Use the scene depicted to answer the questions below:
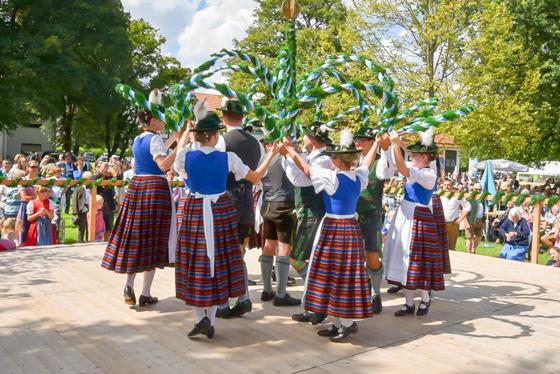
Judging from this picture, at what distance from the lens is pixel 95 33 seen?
24500 millimetres

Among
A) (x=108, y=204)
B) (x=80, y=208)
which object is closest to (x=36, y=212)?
(x=80, y=208)

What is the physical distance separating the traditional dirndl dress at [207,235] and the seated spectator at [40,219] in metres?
4.68

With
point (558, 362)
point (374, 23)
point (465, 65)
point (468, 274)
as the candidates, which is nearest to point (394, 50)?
point (374, 23)

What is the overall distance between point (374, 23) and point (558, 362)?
16.4m

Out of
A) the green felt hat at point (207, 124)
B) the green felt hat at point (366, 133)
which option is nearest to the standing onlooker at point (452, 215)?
the green felt hat at point (366, 133)

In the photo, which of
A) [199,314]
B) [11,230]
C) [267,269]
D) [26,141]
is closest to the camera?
[199,314]

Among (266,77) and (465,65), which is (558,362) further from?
(465,65)

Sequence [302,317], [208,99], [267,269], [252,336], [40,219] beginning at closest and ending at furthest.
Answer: [252,336] < [302,317] < [267,269] < [40,219] < [208,99]

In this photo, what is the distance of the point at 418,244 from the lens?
4.71 m

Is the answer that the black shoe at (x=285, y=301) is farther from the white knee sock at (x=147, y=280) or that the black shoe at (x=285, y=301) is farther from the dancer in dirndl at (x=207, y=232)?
the white knee sock at (x=147, y=280)

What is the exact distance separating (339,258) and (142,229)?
1.78 meters

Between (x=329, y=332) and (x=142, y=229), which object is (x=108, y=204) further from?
(x=329, y=332)

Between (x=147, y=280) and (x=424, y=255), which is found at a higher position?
(x=424, y=255)

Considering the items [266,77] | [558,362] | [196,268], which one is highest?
[266,77]
